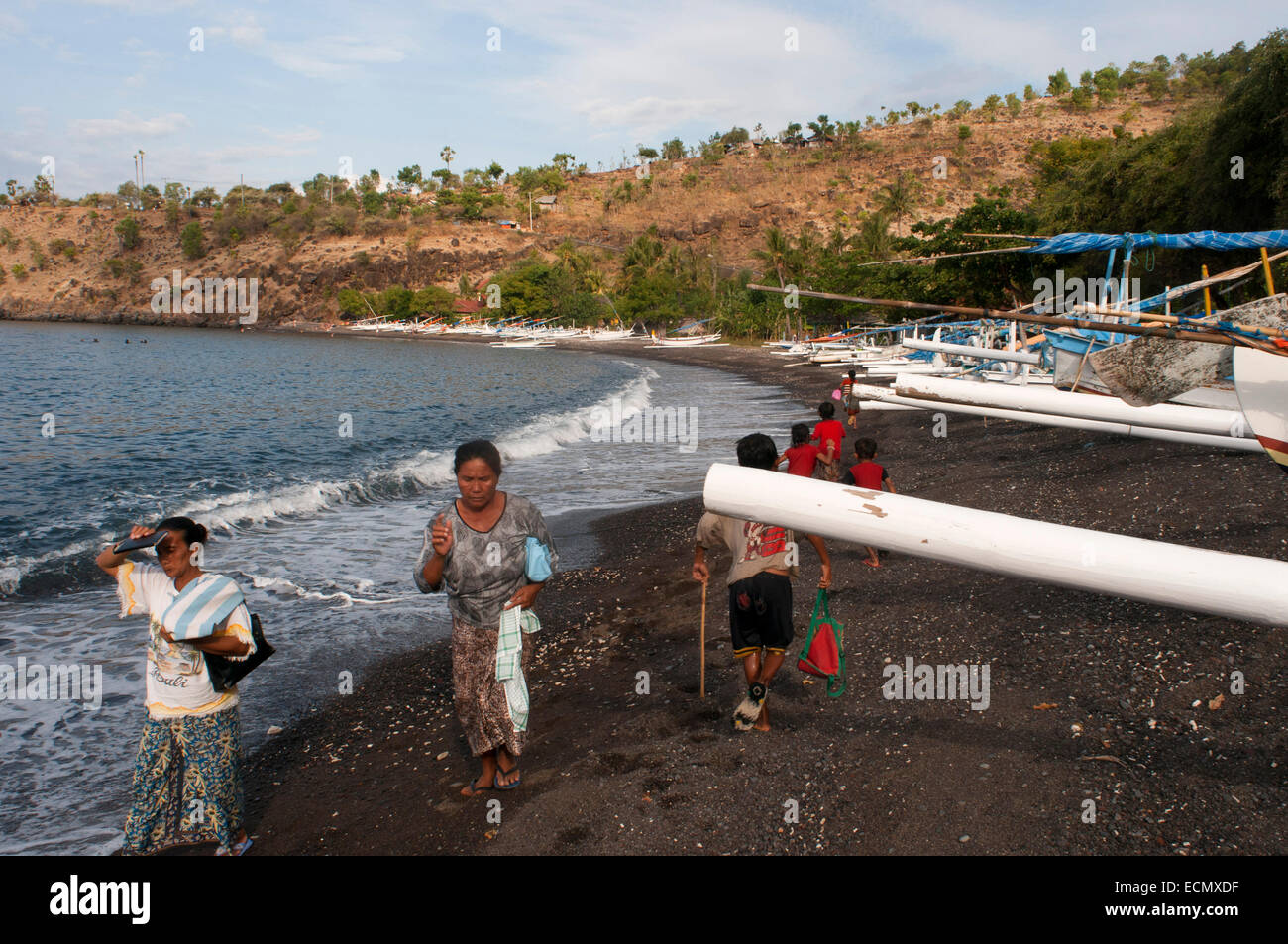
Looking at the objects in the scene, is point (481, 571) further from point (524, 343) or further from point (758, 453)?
point (524, 343)

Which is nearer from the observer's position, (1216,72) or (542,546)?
(542,546)

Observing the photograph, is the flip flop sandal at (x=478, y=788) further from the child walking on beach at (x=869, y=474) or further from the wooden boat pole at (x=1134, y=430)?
the wooden boat pole at (x=1134, y=430)

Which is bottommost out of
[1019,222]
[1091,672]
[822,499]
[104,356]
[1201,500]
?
[1091,672]

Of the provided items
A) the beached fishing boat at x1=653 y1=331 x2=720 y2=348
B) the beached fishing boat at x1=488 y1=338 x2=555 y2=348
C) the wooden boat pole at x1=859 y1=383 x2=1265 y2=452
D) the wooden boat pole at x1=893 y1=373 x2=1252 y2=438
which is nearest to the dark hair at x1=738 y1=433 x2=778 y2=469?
the wooden boat pole at x1=893 y1=373 x2=1252 y2=438

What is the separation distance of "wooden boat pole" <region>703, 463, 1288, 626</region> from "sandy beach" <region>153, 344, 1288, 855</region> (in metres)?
1.19

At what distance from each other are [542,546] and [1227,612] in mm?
2964

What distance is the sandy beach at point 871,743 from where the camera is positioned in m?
3.73

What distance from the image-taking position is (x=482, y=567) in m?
4.05

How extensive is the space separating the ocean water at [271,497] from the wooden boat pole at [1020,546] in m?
4.38

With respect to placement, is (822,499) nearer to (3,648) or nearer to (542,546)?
(542,546)

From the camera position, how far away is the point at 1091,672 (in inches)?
191

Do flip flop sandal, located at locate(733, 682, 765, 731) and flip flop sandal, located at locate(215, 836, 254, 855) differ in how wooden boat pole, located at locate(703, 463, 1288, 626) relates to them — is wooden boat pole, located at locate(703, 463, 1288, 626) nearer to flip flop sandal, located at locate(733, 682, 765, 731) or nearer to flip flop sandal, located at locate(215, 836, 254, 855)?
flip flop sandal, located at locate(733, 682, 765, 731)

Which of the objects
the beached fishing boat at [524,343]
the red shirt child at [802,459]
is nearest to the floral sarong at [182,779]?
the red shirt child at [802,459]

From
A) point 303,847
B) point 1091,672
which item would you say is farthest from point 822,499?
point 303,847
